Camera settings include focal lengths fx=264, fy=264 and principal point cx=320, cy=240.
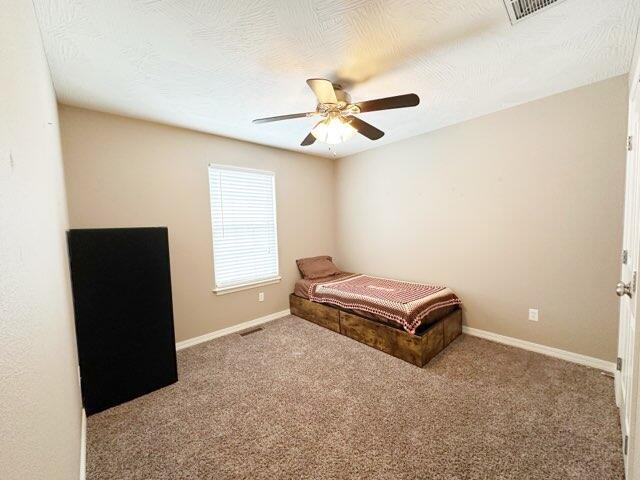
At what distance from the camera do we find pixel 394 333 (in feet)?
8.62

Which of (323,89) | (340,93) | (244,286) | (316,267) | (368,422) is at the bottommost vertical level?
(368,422)

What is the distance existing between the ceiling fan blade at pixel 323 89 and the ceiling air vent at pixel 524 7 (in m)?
1.03

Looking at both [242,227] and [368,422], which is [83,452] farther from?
[242,227]

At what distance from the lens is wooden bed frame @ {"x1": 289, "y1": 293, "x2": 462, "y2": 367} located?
2494mm

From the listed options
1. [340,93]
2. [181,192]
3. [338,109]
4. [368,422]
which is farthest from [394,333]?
[181,192]

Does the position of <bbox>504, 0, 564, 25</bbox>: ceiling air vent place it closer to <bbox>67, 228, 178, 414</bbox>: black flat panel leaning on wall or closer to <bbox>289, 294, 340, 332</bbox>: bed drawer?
<bbox>67, 228, 178, 414</bbox>: black flat panel leaning on wall

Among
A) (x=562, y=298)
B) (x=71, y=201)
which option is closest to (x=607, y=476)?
(x=562, y=298)

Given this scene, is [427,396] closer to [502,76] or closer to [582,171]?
[582,171]

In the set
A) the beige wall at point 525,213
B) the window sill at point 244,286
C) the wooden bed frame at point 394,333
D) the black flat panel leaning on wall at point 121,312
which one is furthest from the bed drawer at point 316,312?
the black flat panel leaning on wall at point 121,312

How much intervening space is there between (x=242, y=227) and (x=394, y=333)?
7.46ft

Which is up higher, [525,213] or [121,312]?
[525,213]

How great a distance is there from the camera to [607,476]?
4.54 feet

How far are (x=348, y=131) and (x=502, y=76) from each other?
4.21 ft

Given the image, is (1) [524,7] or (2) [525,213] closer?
(1) [524,7]
